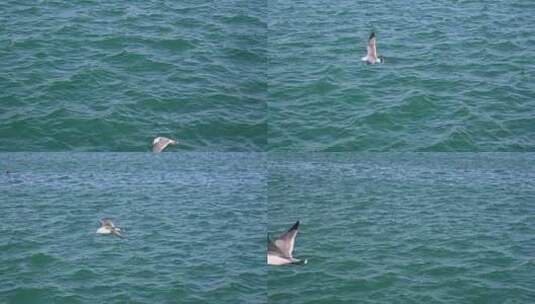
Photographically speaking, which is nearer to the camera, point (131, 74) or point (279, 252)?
point (279, 252)

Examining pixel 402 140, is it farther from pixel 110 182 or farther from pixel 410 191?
pixel 110 182

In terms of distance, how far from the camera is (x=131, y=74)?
99.5 ft

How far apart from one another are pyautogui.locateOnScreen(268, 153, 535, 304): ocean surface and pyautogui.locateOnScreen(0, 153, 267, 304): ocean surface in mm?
1291

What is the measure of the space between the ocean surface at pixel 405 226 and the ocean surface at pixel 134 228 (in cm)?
129

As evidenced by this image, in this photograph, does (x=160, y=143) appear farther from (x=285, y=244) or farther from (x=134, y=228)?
(x=285, y=244)

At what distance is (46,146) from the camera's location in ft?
91.1

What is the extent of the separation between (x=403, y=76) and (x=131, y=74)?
33.4 ft

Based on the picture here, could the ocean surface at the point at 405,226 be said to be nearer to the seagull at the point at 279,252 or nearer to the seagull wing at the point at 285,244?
the seagull at the point at 279,252

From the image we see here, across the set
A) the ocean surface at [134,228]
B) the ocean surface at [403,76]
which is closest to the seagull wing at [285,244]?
the ocean surface at [134,228]

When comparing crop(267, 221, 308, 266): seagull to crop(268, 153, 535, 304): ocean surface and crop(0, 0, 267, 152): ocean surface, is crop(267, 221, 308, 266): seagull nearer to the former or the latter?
crop(268, 153, 535, 304): ocean surface

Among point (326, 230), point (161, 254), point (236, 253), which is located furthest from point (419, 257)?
point (161, 254)

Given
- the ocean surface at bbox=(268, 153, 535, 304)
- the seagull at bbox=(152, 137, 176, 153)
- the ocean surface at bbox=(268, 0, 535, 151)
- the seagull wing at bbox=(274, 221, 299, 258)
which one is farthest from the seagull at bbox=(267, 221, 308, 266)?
the ocean surface at bbox=(268, 0, 535, 151)

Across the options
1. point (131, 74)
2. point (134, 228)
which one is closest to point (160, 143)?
point (134, 228)

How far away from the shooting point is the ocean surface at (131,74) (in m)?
28.0
